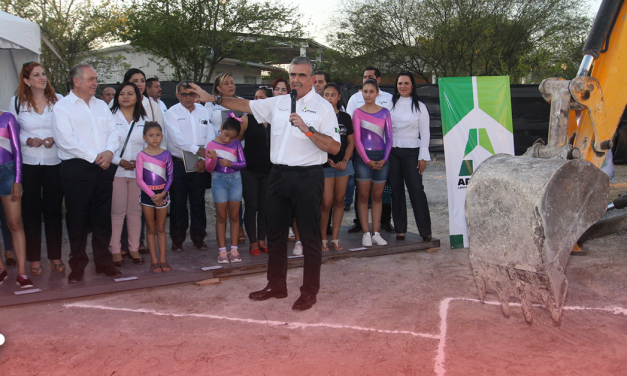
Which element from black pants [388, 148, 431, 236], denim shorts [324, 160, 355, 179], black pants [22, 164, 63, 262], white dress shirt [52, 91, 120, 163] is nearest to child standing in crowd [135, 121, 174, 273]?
white dress shirt [52, 91, 120, 163]

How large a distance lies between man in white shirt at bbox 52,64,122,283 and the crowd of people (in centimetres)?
1

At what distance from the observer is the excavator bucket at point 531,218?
348 centimetres

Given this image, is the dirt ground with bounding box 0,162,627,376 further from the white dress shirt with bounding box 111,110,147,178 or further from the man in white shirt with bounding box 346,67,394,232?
the man in white shirt with bounding box 346,67,394,232

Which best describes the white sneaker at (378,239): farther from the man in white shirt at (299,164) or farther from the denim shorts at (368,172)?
the man in white shirt at (299,164)

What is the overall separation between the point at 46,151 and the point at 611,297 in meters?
5.62

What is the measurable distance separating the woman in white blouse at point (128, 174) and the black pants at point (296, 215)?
1.73 meters

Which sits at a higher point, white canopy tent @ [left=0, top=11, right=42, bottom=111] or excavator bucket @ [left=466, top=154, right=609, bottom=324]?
white canopy tent @ [left=0, top=11, right=42, bottom=111]

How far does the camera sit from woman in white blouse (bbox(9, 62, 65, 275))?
5301mm

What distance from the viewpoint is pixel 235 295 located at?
5.18 meters

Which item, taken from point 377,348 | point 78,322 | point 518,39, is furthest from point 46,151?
point 518,39

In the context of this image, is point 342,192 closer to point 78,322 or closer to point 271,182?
point 271,182

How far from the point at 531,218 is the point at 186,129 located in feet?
14.2

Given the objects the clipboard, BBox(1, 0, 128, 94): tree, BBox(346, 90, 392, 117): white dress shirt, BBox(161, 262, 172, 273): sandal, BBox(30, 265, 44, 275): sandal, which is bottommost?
BBox(161, 262, 172, 273): sandal

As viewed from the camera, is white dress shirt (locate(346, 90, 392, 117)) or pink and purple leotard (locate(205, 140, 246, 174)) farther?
white dress shirt (locate(346, 90, 392, 117))
